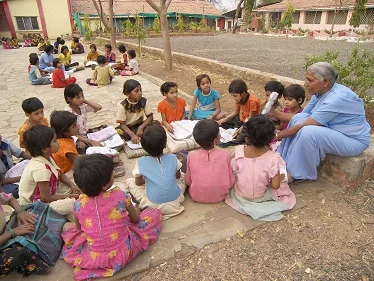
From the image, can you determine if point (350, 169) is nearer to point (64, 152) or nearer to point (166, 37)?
point (64, 152)

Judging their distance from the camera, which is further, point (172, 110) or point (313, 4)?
point (313, 4)

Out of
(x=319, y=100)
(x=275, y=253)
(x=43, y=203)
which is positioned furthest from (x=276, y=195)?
(x=43, y=203)

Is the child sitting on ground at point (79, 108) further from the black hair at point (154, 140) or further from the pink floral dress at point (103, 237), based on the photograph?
the pink floral dress at point (103, 237)

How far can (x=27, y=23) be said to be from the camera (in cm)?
2414

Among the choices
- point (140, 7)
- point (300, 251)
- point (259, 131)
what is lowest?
point (300, 251)

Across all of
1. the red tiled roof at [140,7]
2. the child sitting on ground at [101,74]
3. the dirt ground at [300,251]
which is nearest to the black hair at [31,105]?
the dirt ground at [300,251]

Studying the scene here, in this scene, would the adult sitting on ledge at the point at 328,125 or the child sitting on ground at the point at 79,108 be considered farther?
the child sitting on ground at the point at 79,108

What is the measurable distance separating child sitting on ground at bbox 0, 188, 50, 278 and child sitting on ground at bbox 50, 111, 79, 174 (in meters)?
0.99

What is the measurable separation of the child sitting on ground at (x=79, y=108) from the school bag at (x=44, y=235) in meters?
1.34

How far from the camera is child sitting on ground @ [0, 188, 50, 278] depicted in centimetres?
182

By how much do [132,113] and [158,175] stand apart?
172 cm

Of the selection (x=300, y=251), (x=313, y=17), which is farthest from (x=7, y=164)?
(x=313, y=17)

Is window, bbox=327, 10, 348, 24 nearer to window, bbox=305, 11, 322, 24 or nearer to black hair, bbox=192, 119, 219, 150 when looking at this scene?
window, bbox=305, 11, 322, 24

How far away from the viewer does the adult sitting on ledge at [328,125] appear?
8.41 feet
